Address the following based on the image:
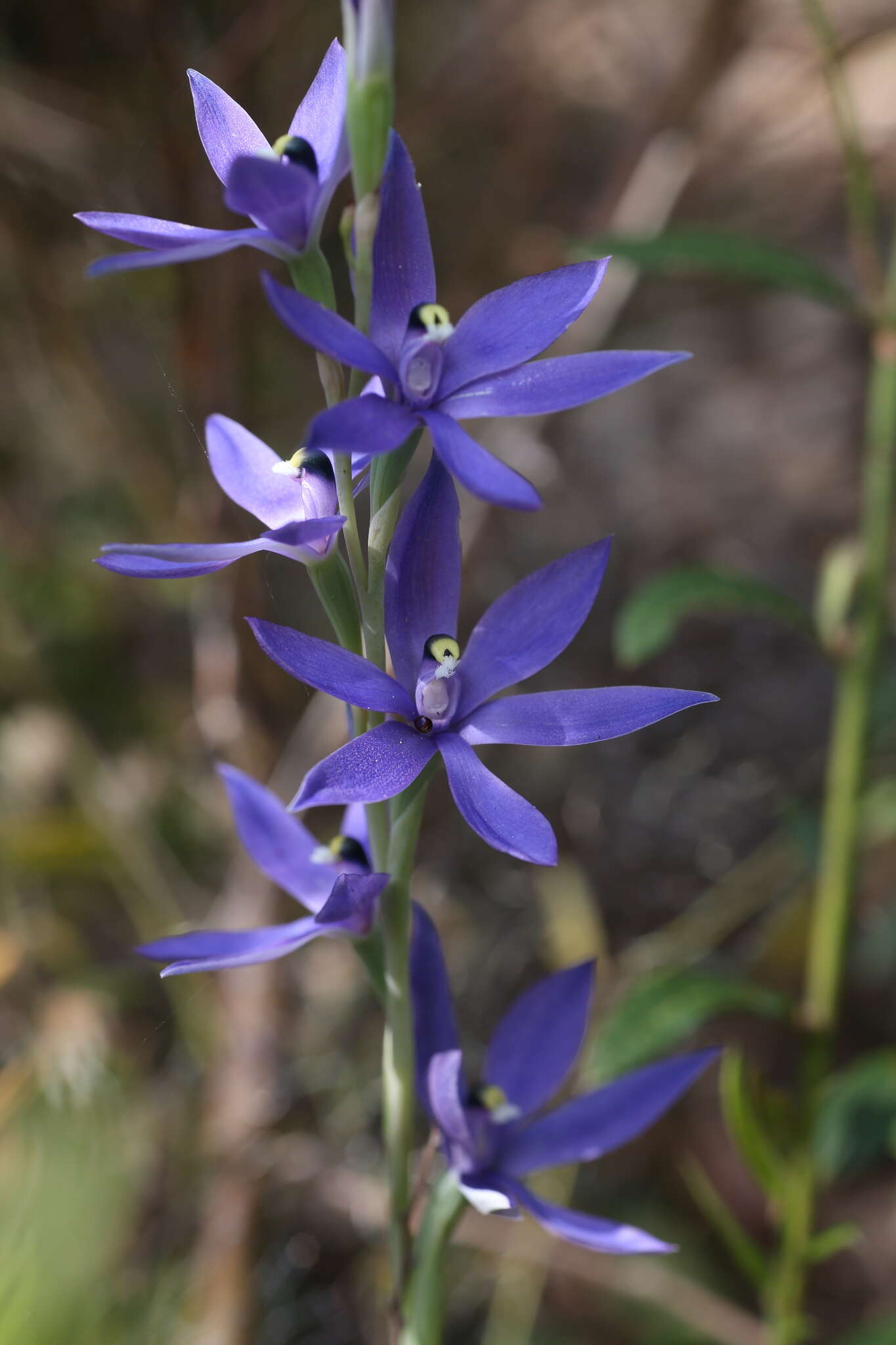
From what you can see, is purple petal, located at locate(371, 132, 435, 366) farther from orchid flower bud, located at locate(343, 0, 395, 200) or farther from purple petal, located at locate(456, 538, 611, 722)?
purple petal, located at locate(456, 538, 611, 722)

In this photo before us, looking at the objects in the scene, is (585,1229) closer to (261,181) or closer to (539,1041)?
(539,1041)

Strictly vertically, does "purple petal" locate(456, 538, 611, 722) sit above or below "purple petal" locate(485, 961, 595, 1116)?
above

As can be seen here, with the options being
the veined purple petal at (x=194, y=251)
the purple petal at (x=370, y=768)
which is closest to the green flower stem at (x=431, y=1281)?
the purple petal at (x=370, y=768)

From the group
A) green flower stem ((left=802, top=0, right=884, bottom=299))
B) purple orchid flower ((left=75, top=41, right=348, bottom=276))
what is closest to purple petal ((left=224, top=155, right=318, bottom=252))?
purple orchid flower ((left=75, top=41, right=348, bottom=276))

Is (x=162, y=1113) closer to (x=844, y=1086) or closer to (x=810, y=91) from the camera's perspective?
(x=844, y=1086)

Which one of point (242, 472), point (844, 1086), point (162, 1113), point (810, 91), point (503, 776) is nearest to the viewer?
point (242, 472)

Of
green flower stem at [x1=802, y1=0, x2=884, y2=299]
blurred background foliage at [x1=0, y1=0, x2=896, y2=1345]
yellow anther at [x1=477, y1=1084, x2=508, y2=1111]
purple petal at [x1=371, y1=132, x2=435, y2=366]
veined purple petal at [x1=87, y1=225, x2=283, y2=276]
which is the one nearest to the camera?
veined purple petal at [x1=87, y1=225, x2=283, y2=276]

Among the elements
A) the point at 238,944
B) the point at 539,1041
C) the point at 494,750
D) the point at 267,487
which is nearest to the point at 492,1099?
the point at 539,1041

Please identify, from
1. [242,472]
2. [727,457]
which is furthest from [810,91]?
[242,472]
